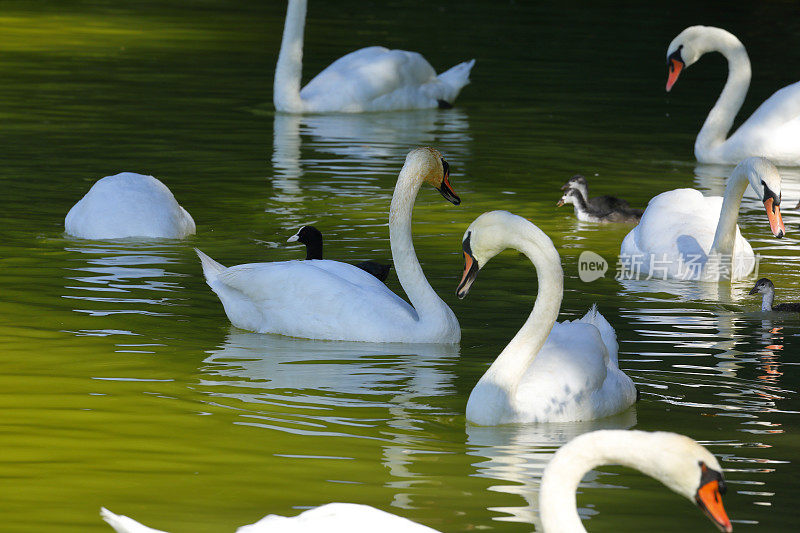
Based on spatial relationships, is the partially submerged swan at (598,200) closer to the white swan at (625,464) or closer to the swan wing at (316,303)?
the swan wing at (316,303)

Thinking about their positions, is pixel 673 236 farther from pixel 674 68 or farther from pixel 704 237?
pixel 674 68

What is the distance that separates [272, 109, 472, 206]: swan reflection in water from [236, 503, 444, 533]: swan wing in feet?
26.9

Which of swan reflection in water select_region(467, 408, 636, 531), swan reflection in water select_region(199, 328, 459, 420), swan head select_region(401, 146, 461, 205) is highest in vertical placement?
swan head select_region(401, 146, 461, 205)

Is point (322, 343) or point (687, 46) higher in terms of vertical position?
point (687, 46)

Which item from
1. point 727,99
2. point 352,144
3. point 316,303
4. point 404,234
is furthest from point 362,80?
point 316,303

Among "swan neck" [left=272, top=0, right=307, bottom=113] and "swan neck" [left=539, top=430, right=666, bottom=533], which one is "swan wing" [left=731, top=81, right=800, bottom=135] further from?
"swan neck" [left=539, top=430, right=666, bottom=533]

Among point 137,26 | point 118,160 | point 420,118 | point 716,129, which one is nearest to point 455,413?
point 118,160

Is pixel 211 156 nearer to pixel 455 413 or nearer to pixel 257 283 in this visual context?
pixel 257 283

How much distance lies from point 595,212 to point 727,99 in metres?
4.55

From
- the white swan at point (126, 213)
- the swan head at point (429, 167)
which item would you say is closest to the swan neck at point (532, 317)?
the swan head at point (429, 167)

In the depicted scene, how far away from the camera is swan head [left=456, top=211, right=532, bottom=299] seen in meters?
7.01

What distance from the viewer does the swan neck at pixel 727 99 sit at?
1555 centimetres

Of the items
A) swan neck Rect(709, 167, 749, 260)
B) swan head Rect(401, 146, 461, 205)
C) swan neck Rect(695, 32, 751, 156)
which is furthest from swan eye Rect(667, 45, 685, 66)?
swan head Rect(401, 146, 461, 205)

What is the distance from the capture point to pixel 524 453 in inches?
251
